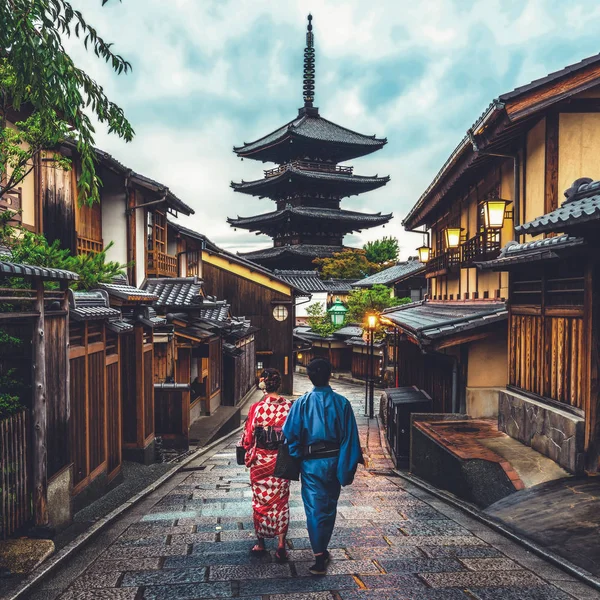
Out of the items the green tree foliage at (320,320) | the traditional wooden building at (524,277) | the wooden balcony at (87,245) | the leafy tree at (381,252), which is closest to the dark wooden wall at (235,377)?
the wooden balcony at (87,245)

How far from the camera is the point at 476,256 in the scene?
11.4m

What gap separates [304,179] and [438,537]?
38268mm

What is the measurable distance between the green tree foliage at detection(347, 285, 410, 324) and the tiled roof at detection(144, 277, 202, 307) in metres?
17.9

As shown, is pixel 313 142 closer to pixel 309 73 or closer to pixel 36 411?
pixel 309 73

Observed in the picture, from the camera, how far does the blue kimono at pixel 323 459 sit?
4.68 metres

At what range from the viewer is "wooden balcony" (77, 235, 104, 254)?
44.9 feet

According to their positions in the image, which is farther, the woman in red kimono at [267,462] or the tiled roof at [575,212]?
the tiled roof at [575,212]

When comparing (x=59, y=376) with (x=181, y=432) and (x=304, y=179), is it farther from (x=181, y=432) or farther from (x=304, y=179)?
(x=304, y=179)

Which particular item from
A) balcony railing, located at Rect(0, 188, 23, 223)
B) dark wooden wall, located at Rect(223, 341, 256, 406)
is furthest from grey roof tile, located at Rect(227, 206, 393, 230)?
balcony railing, located at Rect(0, 188, 23, 223)

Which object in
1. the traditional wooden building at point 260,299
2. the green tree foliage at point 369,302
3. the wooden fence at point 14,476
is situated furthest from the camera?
the green tree foliage at point 369,302

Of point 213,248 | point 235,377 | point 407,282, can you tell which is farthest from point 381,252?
point 235,377

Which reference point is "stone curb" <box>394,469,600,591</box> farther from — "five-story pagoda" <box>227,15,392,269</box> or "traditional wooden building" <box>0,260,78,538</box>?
"five-story pagoda" <box>227,15,392,269</box>

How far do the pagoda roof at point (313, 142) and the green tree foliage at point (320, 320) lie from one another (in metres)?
12.2

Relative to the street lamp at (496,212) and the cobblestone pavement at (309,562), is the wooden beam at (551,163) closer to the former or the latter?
the street lamp at (496,212)
